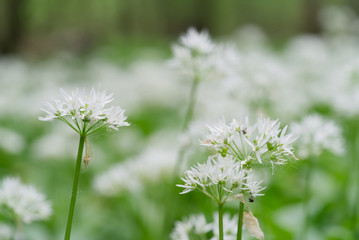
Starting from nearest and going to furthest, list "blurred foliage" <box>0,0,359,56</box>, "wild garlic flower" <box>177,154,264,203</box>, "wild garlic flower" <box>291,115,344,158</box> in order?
"wild garlic flower" <box>177,154,264,203</box>, "wild garlic flower" <box>291,115,344,158</box>, "blurred foliage" <box>0,0,359,56</box>

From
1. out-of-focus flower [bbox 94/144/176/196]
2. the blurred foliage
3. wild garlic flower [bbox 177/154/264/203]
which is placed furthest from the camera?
the blurred foliage

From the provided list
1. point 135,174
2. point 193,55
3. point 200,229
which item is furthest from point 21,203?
point 135,174

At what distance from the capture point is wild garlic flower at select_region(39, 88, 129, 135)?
1.54 meters

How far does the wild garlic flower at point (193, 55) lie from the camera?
8.74 ft

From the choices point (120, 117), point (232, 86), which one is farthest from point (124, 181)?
point (120, 117)

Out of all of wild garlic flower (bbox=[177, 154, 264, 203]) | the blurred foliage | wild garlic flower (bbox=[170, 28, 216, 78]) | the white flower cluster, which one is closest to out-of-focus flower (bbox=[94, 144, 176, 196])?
wild garlic flower (bbox=[170, 28, 216, 78])

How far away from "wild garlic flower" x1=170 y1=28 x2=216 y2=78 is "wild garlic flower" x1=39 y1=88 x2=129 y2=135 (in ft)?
3.76

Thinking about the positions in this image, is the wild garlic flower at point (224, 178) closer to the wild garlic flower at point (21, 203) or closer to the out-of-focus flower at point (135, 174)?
the wild garlic flower at point (21, 203)

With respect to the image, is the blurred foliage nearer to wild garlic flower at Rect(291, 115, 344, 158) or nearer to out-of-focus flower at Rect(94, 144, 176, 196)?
out-of-focus flower at Rect(94, 144, 176, 196)

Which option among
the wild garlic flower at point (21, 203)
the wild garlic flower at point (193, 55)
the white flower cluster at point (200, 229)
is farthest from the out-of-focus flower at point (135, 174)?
the white flower cluster at point (200, 229)

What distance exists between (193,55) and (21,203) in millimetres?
1254

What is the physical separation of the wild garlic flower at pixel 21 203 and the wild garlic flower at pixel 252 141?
2.74ft

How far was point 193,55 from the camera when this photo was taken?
272 centimetres

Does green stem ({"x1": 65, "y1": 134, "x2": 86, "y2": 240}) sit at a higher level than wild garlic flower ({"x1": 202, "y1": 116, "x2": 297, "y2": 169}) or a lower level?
lower
